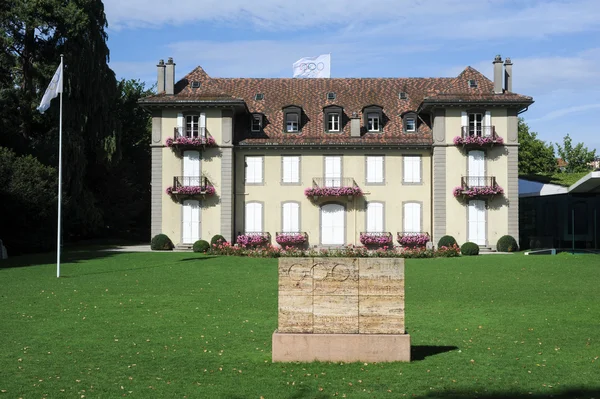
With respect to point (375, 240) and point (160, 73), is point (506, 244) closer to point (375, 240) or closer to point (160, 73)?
point (375, 240)

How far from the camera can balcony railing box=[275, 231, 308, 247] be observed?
40.6 m

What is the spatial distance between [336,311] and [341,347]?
22.6 inches

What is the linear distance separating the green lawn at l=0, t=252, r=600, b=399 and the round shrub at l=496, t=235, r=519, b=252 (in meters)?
13.2

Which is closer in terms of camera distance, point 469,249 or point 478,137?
point 469,249

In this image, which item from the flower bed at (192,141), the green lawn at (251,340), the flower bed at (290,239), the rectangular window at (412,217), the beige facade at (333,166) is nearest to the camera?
the green lawn at (251,340)

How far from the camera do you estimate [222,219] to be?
133 ft

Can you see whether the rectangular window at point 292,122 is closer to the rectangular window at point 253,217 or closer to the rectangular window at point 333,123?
the rectangular window at point 333,123

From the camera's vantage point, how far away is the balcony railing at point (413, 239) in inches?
1587

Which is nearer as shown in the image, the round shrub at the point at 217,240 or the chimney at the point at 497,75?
the round shrub at the point at 217,240

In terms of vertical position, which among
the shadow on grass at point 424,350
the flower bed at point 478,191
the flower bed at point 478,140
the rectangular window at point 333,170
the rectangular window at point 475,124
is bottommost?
the shadow on grass at point 424,350

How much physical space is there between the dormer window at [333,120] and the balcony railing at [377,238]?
6310 millimetres

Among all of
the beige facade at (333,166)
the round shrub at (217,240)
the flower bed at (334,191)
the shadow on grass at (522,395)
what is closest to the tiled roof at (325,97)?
the beige facade at (333,166)

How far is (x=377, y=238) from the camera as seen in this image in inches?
1601

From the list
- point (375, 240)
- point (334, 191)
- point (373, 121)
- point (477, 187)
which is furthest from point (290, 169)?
point (477, 187)
